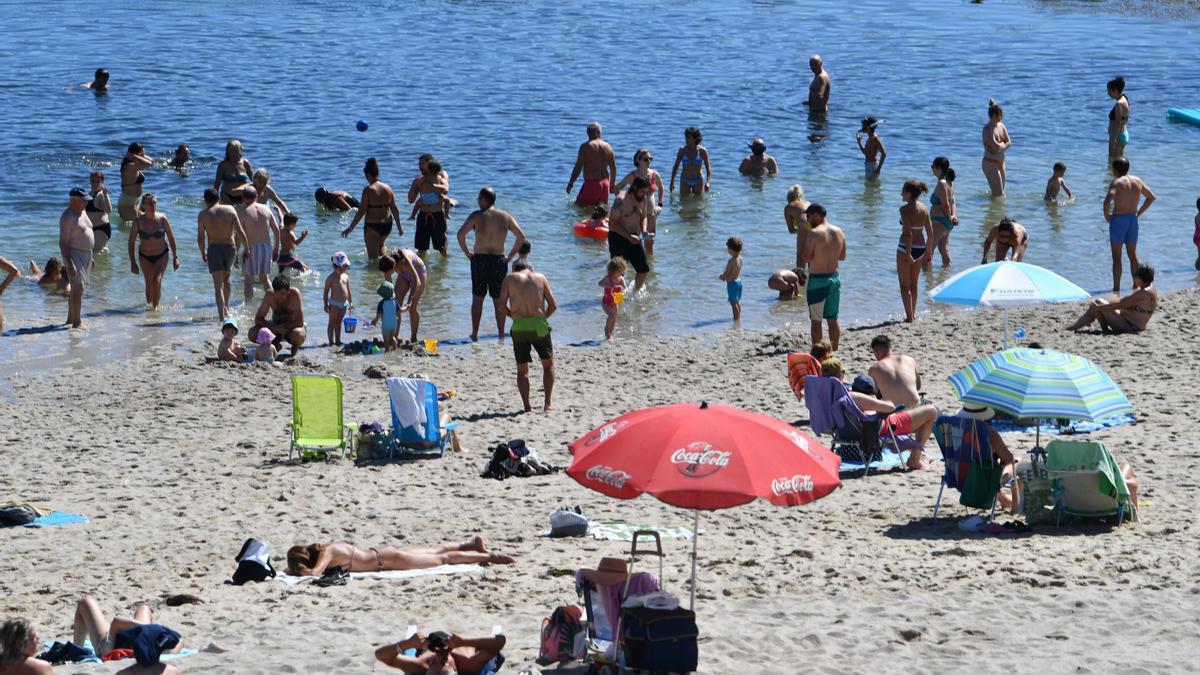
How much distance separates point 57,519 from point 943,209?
9.94 meters

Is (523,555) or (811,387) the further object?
(811,387)

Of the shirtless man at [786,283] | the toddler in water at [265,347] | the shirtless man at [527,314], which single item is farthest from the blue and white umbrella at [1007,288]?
the toddler in water at [265,347]

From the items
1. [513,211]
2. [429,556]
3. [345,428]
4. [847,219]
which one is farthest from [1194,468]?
[513,211]

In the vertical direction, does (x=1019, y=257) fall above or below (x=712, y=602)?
above

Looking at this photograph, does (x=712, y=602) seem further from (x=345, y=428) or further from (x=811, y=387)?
(x=345, y=428)

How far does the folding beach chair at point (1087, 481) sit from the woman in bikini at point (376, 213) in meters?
9.17

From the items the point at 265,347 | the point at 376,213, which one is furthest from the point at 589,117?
the point at 265,347

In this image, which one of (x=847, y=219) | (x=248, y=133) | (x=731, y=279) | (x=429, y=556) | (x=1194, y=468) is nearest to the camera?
(x=429, y=556)

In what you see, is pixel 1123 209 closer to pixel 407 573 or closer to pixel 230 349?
pixel 230 349

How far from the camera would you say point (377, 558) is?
8477 millimetres

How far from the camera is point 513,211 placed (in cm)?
1950

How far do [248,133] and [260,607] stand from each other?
17015 millimetres

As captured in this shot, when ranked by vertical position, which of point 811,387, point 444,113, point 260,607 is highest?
point 444,113

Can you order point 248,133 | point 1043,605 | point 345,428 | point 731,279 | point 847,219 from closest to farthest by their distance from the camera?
1. point 1043,605
2. point 345,428
3. point 731,279
4. point 847,219
5. point 248,133
